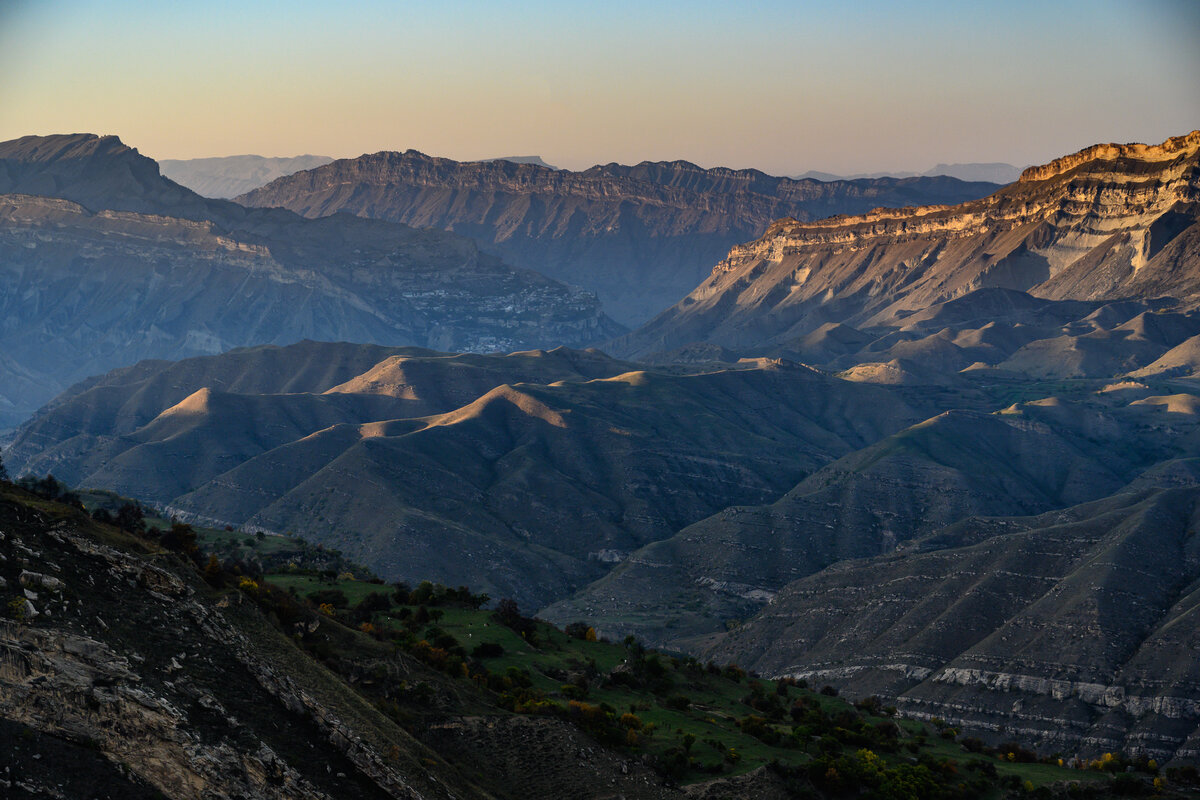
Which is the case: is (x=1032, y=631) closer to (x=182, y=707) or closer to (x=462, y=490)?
(x=182, y=707)

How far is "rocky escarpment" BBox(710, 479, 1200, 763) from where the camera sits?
293ft

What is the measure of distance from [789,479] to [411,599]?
13317cm

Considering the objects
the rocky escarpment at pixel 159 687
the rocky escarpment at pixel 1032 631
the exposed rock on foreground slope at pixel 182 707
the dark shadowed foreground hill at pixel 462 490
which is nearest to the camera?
the exposed rock on foreground slope at pixel 182 707

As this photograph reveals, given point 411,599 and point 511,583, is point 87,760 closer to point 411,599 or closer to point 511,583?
point 411,599

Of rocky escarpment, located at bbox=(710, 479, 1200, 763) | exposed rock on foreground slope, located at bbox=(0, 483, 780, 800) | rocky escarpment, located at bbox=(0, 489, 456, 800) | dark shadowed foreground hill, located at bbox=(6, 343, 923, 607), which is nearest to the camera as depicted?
exposed rock on foreground slope, located at bbox=(0, 483, 780, 800)

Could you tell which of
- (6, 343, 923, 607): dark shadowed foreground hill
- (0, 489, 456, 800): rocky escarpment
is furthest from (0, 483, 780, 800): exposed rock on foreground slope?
(6, 343, 923, 607): dark shadowed foreground hill

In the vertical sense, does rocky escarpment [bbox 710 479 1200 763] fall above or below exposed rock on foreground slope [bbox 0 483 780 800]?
below

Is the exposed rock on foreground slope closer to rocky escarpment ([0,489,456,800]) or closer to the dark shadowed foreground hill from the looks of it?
rocky escarpment ([0,489,456,800])

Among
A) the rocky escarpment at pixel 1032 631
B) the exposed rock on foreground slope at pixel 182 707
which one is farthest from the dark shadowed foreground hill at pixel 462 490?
the exposed rock on foreground slope at pixel 182 707

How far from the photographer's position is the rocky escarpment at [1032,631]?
8919 cm

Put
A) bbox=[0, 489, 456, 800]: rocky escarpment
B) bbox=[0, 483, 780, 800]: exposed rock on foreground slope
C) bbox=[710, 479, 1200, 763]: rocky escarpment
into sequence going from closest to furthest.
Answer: bbox=[0, 483, 780, 800]: exposed rock on foreground slope < bbox=[0, 489, 456, 800]: rocky escarpment < bbox=[710, 479, 1200, 763]: rocky escarpment

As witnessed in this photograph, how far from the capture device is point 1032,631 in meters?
98.9

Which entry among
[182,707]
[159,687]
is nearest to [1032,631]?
[182,707]

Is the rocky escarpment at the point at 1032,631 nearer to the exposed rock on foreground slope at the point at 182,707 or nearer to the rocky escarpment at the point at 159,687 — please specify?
the exposed rock on foreground slope at the point at 182,707
